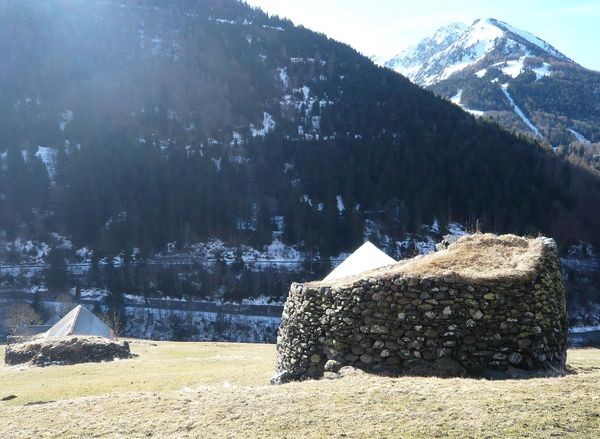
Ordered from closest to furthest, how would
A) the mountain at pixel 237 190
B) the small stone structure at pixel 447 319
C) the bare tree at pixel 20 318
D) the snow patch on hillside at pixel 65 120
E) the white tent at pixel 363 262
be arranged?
the small stone structure at pixel 447 319
the white tent at pixel 363 262
the bare tree at pixel 20 318
the mountain at pixel 237 190
the snow patch on hillside at pixel 65 120

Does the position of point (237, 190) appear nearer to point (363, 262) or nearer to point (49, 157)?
point (49, 157)

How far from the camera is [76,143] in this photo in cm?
17562

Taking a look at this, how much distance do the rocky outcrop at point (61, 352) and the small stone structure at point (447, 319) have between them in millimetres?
21935

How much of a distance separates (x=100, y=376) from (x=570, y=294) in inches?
4075

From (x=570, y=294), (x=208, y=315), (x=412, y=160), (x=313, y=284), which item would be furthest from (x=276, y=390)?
(x=412, y=160)

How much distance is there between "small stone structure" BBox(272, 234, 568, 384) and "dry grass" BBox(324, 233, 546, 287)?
32 mm

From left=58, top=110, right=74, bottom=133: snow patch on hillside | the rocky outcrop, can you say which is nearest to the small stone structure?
the rocky outcrop

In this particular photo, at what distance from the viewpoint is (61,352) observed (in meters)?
33.2

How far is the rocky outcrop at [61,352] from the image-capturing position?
32.9 m

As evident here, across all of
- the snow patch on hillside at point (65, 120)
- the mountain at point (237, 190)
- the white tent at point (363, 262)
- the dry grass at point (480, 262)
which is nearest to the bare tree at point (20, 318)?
the mountain at point (237, 190)

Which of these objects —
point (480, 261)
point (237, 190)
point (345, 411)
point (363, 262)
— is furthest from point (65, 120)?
point (345, 411)

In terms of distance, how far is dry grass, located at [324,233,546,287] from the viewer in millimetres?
14969

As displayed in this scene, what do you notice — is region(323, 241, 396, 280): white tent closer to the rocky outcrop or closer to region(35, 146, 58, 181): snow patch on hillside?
the rocky outcrop

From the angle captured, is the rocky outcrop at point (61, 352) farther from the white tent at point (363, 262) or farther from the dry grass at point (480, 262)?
the dry grass at point (480, 262)
